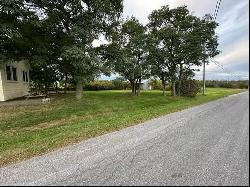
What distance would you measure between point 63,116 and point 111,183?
991 cm

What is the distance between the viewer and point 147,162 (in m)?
6.08

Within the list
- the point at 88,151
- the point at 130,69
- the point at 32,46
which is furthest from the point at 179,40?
the point at 88,151

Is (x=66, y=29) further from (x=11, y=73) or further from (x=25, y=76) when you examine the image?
(x=25, y=76)

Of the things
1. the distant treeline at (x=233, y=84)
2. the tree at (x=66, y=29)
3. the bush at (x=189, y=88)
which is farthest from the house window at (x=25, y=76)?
the distant treeline at (x=233, y=84)

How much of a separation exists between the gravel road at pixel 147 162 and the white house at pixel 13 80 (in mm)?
13919

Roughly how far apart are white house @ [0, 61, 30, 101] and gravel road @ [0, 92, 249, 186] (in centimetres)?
1392

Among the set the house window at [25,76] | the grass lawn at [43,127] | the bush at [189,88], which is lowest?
the grass lawn at [43,127]

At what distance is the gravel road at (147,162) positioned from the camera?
500 cm

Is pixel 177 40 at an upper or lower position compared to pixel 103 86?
upper

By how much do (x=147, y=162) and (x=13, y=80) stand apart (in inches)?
762

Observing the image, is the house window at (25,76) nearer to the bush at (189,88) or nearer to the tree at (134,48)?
the tree at (134,48)

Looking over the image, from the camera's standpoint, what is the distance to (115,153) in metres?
6.95

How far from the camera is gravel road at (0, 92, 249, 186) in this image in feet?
16.4

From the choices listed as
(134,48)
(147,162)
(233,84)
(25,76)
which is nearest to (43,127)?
(147,162)
